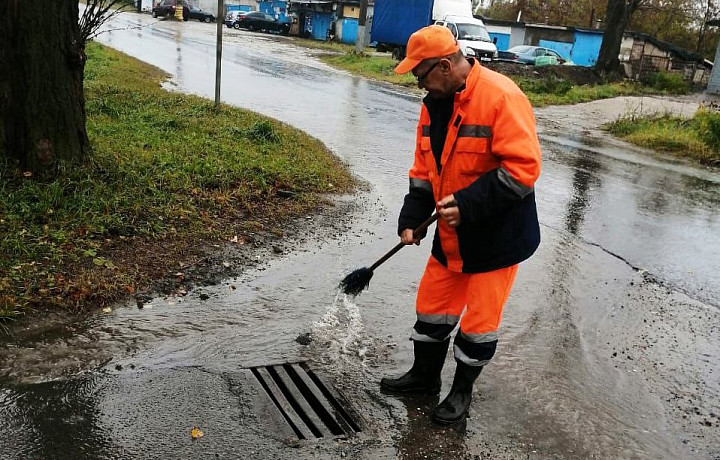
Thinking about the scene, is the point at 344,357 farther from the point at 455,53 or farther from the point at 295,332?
the point at 455,53

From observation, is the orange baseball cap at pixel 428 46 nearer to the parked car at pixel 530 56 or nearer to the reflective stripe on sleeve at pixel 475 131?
the reflective stripe on sleeve at pixel 475 131

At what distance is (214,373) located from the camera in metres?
3.56

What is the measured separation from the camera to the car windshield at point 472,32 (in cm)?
2735

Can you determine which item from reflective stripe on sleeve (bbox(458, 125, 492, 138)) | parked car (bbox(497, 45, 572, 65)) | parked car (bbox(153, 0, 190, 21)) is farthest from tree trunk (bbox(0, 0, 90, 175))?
parked car (bbox(153, 0, 190, 21))

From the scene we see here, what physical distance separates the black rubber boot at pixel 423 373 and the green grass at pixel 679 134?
11.2 meters

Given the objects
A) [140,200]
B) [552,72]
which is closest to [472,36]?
[552,72]

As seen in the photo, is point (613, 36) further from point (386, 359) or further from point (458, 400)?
point (458, 400)

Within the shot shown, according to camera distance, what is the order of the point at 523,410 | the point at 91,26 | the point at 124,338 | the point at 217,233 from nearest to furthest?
the point at 523,410 < the point at 124,338 < the point at 217,233 < the point at 91,26

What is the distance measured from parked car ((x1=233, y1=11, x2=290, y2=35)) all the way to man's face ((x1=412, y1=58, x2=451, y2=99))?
47640 mm

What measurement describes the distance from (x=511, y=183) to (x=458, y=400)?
1181 mm

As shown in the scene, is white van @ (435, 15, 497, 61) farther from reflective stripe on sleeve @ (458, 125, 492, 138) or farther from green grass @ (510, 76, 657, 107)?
reflective stripe on sleeve @ (458, 125, 492, 138)

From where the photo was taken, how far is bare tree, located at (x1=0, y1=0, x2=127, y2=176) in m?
5.03

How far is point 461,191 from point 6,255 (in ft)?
10.2

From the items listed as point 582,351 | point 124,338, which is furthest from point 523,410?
point 124,338
